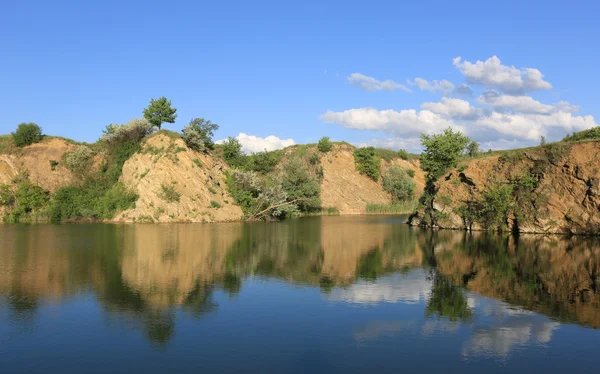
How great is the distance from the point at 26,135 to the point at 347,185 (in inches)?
1919

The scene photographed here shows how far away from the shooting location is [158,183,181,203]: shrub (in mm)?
51656

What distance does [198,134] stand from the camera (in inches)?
2357

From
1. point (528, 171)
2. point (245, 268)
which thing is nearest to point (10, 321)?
point (245, 268)

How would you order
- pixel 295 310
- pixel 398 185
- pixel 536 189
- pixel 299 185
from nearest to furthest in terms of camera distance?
pixel 295 310, pixel 536 189, pixel 299 185, pixel 398 185

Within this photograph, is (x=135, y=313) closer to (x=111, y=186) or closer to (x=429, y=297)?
(x=429, y=297)

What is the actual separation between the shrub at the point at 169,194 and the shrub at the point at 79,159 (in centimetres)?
1328

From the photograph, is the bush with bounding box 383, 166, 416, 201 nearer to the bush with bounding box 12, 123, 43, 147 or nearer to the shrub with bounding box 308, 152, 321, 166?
the shrub with bounding box 308, 152, 321, 166

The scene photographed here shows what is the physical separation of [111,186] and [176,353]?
49.0 metres

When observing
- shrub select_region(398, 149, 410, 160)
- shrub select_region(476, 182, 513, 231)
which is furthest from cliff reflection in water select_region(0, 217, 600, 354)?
shrub select_region(398, 149, 410, 160)

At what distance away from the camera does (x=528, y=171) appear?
4112cm

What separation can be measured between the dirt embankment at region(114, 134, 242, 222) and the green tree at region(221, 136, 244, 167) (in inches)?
379

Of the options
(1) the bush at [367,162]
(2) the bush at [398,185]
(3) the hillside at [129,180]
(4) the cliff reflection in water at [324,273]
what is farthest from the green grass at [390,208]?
(4) the cliff reflection in water at [324,273]

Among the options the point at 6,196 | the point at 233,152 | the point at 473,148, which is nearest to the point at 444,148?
the point at 473,148

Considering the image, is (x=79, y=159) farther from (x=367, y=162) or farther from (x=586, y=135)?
(x=586, y=135)
